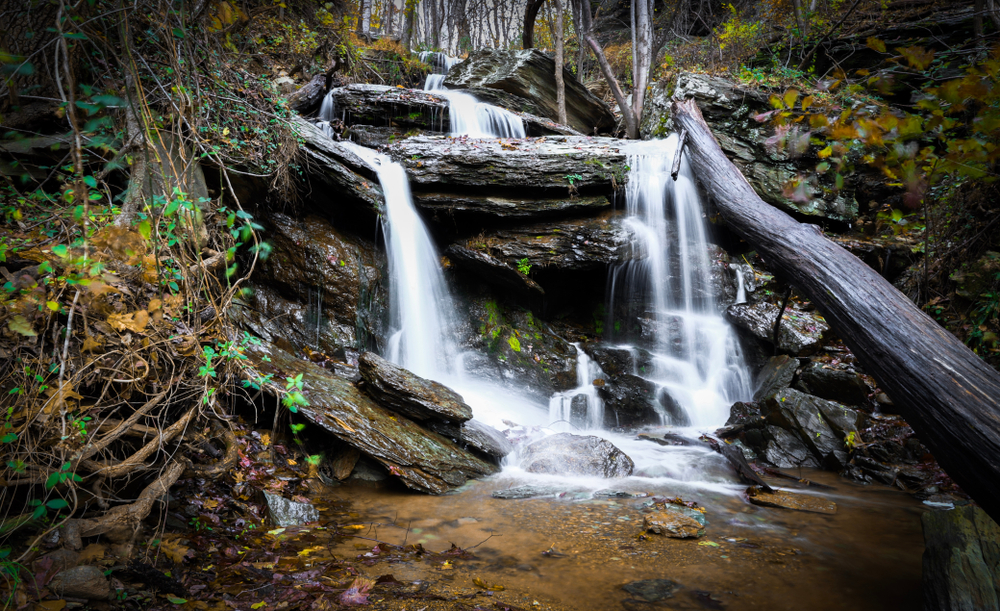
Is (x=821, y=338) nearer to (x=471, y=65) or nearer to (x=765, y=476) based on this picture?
(x=765, y=476)

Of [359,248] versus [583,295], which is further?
[583,295]

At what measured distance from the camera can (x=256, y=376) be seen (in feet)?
11.1

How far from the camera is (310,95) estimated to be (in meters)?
10.4

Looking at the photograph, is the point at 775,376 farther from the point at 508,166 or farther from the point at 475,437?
the point at 508,166

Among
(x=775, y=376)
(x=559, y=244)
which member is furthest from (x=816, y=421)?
(x=559, y=244)

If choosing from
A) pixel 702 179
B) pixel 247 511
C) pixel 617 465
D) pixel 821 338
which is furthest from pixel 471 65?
pixel 247 511

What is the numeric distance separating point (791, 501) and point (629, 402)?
11.5 feet

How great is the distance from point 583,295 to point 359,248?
4653 millimetres

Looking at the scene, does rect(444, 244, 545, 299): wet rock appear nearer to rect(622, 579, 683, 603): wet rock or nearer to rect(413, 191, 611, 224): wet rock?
rect(413, 191, 611, 224): wet rock

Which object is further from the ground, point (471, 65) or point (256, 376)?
point (471, 65)

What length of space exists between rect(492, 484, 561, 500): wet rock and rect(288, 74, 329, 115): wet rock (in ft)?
30.5

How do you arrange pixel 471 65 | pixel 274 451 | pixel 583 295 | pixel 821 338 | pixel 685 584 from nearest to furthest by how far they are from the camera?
pixel 685 584, pixel 274 451, pixel 821 338, pixel 583 295, pixel 471 65

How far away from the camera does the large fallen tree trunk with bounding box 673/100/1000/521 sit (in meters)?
2.05

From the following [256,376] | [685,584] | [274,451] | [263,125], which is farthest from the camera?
[263,125]
